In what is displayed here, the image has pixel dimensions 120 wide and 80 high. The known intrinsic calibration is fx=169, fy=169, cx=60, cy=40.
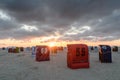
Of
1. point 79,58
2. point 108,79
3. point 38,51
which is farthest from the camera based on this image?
point 38,51

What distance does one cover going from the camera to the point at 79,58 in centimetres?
1434

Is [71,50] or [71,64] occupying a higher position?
[71,50]

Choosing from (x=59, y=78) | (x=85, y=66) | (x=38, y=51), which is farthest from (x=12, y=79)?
(x=38, y=51)

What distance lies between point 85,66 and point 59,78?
4.74 m

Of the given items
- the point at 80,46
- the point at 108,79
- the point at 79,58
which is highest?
the point at 80,46

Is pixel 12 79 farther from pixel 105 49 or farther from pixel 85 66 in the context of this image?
pixel 105 49

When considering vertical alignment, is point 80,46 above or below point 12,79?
above

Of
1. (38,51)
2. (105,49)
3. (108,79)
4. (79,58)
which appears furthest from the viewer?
(38,51)

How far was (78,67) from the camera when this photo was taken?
14.4m

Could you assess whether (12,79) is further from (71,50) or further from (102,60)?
(102,60)

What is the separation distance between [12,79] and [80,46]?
656 centimetres

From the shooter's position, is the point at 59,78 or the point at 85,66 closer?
the point at 59,78

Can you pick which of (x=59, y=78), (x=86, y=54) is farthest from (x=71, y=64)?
(x=59, y=78)

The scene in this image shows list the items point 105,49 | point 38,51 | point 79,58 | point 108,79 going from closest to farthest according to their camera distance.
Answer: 1. point 108,79
2. point 79,58
3. point 105,49
4. point 38,51
